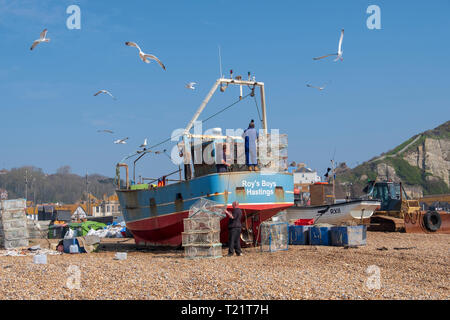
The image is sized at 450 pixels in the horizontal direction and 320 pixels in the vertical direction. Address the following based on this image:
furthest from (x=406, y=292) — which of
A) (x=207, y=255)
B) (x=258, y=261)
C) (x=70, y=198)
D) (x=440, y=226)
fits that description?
(x=70, y=198)

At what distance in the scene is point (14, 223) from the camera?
20.3 metres

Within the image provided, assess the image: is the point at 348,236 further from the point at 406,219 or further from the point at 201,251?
the point at 406,219

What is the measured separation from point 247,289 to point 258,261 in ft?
15.8

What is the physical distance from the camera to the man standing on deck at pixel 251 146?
55.3ft

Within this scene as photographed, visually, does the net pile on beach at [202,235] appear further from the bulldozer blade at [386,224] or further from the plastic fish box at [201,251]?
the bulldozer blade at [386,224]

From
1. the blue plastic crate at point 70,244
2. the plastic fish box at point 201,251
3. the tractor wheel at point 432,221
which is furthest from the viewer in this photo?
the tractor wheel at point 432,221

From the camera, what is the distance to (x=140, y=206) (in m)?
20.7

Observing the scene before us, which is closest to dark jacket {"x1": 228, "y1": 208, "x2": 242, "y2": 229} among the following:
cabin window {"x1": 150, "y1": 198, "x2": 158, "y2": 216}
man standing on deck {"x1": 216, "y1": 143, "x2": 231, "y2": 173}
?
man standing on deck {"x1": 216, "y1": 143, "x2": 231, "y2": 173}

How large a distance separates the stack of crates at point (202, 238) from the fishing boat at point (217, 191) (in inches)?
68.8

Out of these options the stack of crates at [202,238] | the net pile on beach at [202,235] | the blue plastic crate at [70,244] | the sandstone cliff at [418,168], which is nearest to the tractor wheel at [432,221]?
the net pile on beach at [202,235]

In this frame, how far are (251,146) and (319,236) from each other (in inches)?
160

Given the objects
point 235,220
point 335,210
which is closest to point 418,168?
point 335,210

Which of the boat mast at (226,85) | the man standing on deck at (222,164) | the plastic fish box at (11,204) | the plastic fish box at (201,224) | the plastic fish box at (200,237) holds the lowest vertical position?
the plastic fish box at (200,237)
